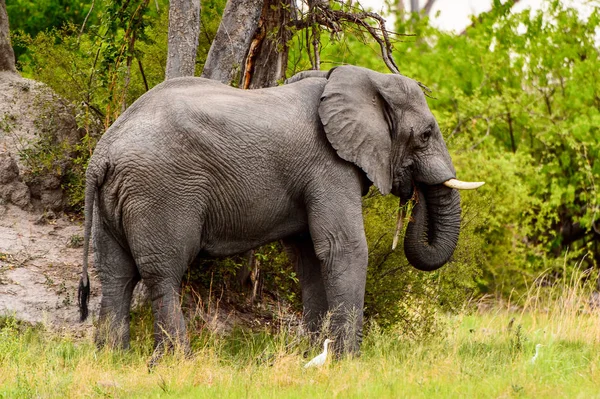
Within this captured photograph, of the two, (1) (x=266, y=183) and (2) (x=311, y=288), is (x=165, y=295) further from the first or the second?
(2) (x=311, y=288)

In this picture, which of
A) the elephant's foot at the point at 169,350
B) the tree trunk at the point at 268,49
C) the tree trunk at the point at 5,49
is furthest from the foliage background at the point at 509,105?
the elephant's foot at the point at 169,350

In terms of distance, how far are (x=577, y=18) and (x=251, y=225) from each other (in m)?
14.3

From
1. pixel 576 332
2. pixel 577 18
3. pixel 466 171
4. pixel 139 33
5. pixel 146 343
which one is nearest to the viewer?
pixel 146 343

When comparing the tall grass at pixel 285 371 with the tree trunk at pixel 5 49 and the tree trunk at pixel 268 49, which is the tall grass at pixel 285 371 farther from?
the tree trunk at pixel 5 49

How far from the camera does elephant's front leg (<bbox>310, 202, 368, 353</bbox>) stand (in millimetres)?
8906

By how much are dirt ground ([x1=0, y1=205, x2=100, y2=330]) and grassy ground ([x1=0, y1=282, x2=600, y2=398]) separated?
0.51m

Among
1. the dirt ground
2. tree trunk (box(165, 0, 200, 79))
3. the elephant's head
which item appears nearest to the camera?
the elephant's head

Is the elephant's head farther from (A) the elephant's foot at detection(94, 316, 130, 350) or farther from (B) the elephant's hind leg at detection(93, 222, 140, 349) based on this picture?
(A) the elephant's foot at detection(94, 316, 130, 350)

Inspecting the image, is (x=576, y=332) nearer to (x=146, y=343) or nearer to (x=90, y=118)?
(x=146, y=343)

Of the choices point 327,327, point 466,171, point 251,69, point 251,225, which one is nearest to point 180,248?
point 251,225

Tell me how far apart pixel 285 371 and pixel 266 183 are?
175cm

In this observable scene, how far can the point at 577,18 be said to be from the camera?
70.1 feet

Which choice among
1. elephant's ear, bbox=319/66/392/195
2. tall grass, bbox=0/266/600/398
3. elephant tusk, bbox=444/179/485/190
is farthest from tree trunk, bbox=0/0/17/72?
elephant tusk, bbox=444/179/485/190

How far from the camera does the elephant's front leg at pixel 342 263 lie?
8.91 m
